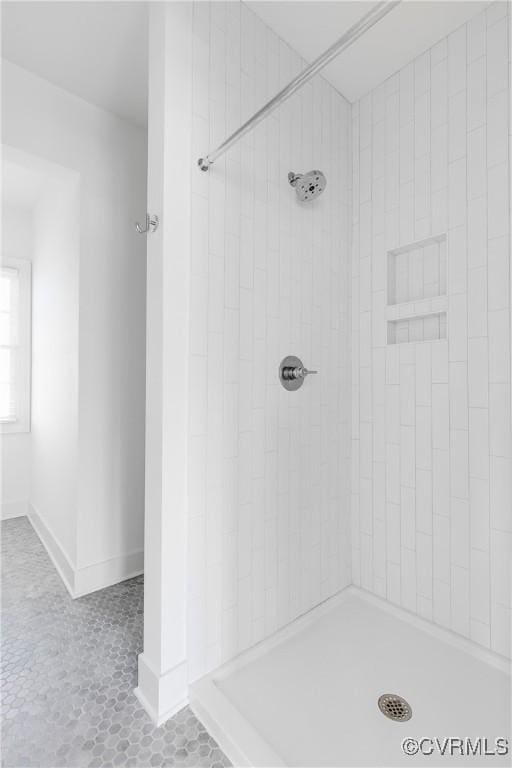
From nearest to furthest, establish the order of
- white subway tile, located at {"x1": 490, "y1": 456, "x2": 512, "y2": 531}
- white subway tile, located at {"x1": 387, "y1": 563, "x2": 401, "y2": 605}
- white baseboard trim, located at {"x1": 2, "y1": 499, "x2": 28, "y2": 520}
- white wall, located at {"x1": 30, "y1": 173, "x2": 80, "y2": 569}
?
white subway tile, located at {"x1": 490, "y1": 456, "x2": 512, "y2": 531} < white subway tile, located at {"x1": 387, "y1": 563, "x2": 401, "y2": 605} < white wall, located at {"x1": 30, "y1": 173, "x2": 80, "y2": 569} < white baseboard trim, located at {"x1": 2, "y1": 499, "x2": 28, "y2": 520}

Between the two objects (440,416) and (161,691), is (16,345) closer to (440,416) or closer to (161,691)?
(161,691)

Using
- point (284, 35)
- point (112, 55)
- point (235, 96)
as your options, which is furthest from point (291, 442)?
point (112, 55)

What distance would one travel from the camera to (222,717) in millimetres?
1172

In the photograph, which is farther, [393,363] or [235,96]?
[393,363]

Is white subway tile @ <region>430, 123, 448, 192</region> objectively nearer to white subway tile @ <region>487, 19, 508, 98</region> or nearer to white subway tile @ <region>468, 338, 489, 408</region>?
white subway tile @ <region>487, 19, 508, 98</region>

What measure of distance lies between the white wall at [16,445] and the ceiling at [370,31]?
237 centimetres

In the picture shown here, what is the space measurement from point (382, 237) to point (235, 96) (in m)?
0.88

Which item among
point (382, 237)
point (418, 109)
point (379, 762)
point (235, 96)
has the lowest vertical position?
point (379, 762)

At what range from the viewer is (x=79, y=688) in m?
1.32

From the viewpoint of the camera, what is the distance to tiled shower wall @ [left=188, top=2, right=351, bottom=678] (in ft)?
4.35

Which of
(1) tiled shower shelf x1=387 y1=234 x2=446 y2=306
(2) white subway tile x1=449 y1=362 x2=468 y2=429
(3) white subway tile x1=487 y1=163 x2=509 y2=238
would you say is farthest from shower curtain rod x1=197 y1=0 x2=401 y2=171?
(2) white subway tile x1=449 y1=362 x2=468 y2=429

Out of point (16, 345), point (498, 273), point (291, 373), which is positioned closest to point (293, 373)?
point (291, 373)

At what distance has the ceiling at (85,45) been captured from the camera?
1454 mm

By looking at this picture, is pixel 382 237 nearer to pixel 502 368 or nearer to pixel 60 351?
pixel 502 368
